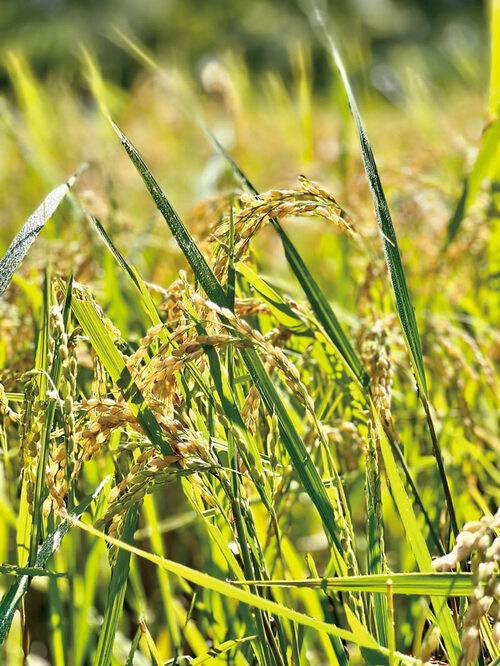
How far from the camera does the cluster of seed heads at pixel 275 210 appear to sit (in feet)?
1.54

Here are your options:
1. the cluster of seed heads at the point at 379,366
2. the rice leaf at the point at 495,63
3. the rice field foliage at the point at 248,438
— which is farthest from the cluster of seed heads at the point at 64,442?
the rice leaf at the point at 495,63

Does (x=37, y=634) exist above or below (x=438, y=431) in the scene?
below

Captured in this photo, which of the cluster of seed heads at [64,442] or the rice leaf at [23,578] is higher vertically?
the cluster of seed heads at [64,442]

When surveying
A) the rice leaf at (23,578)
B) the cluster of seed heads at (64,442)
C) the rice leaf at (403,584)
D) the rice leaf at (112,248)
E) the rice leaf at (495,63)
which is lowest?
the rice leaf at (403,584)

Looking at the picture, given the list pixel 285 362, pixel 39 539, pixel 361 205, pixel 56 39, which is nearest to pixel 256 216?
pixel 285 362

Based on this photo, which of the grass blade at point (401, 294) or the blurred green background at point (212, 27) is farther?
the blurred green background at point (212, 27)

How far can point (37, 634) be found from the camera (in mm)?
997

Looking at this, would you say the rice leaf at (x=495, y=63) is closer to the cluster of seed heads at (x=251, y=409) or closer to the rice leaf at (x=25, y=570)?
the cluster of seed heads at (x=251, y=409)

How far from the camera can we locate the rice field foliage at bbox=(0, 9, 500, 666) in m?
0.43

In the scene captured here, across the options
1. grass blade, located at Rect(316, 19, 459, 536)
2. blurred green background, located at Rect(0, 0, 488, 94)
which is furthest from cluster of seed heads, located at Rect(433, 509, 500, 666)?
blurred green background, located at Rect(0, 0, 488, 94)

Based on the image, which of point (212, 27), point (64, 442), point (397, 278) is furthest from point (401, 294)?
point (212, 27)

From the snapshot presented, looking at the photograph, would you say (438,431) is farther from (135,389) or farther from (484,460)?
(135,389)

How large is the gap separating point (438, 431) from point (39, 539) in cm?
52

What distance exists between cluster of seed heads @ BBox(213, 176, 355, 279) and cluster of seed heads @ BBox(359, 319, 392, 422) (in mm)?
118
